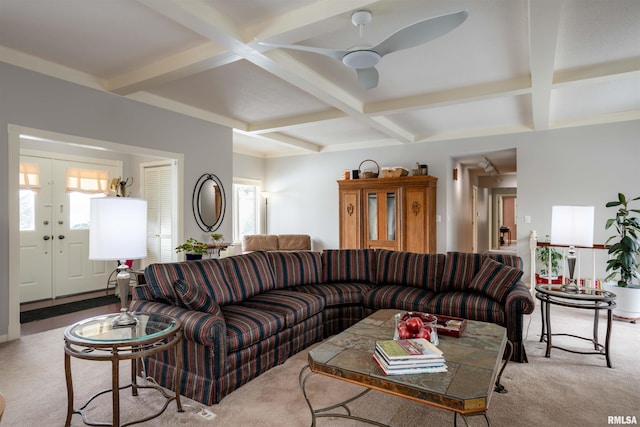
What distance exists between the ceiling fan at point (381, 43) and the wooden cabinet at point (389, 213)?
3511mm

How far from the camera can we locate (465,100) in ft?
14.1

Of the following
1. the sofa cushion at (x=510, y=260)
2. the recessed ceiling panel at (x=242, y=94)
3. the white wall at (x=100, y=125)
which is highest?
the recessed ceiling panel at (x=242, y=94)

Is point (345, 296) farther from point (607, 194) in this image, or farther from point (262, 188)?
point (262, 188)

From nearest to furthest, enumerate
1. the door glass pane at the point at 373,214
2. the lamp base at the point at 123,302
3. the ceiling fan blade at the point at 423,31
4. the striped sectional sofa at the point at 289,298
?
A: the ceiling fan blade at the point at 423,31
the lamp base at the point at 123,302
the striped sectional sofa at the point at 289,298
the door glass pane at the point at 373,214

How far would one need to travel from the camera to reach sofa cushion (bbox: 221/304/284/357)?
2432 millimetres

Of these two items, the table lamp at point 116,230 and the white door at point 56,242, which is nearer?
the table lamp at point 116,230

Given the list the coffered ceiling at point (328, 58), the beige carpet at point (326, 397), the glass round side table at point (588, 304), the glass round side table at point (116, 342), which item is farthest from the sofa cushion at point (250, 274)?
the glass round side table at point (588, 304)

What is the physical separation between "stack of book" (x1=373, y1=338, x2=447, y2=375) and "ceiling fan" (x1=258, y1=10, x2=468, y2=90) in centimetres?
171

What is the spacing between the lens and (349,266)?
13.5ft

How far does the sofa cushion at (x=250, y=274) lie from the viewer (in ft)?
10.6

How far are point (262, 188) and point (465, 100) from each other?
5149 millimetres

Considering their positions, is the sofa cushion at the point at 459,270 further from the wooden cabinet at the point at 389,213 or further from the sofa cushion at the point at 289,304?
the wooden cabinet at the point at 389,213

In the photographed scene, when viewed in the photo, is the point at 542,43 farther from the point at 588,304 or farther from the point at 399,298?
the point at 399,298

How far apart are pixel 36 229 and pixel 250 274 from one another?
3.82 metres
